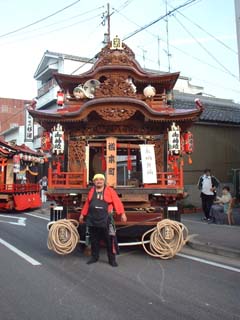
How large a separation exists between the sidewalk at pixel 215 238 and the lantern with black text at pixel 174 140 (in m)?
2.34

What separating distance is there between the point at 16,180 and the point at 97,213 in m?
15.5

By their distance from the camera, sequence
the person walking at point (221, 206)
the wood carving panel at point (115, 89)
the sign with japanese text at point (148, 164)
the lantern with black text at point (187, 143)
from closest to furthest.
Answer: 1. the sign with japanese text at point (148, 164)
2. the wood carving panel at point (115, 89)
3. the lantern with black text at point (187, 143)
4. the person walking at point (221, 206)

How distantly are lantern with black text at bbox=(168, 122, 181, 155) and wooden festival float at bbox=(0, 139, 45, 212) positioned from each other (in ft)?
39.8

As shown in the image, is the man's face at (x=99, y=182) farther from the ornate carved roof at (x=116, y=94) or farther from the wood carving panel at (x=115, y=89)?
the wood carving panel at (x=115, y=89)

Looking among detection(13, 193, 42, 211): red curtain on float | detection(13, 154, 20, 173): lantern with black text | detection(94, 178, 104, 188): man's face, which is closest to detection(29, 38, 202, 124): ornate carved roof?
detection(94, 178, 104, 188): man's face

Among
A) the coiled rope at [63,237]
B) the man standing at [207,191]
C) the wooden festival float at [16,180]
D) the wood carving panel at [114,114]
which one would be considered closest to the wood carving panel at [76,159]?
the wood carving panel at [114,114]

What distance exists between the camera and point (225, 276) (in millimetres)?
6473

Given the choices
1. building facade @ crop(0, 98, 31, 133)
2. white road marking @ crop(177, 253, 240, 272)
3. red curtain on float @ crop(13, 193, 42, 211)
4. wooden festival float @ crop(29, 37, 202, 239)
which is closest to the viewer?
white road marking @ crop(177, 253, 240, 272)

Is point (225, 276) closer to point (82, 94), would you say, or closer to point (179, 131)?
point (179, 131)

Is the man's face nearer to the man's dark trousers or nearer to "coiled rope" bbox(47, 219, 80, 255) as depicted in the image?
the man's dark trousers

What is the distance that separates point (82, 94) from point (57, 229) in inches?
157

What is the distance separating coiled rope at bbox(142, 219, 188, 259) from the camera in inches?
314

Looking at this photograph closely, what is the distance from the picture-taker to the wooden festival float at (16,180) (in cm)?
1944

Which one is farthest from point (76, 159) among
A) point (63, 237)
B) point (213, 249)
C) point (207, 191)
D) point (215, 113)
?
point (215, 113)
